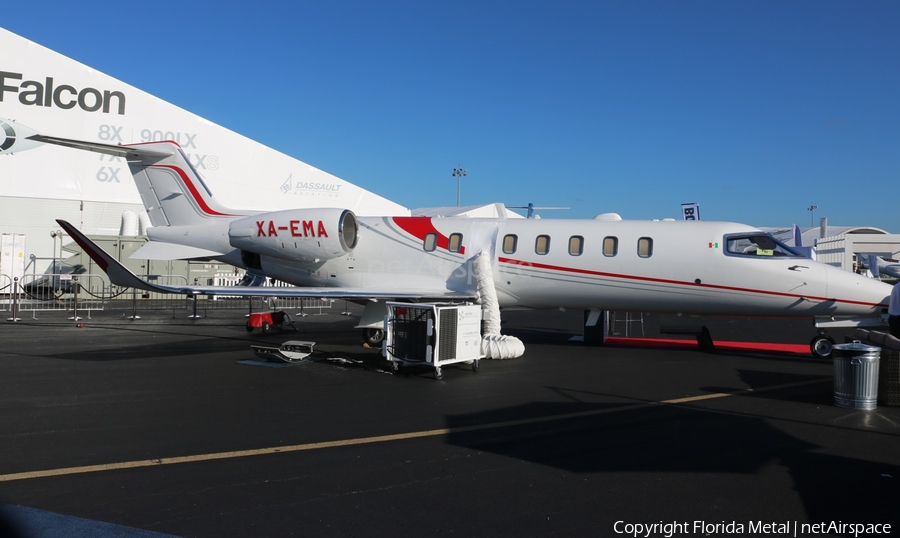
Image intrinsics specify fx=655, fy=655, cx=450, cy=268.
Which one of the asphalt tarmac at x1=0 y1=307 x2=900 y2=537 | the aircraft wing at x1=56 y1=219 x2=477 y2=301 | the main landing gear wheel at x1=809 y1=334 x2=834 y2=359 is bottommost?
the asphalt tarmac at x1=0 y1=307 x2=900 y2=537

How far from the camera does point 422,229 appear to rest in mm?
15086

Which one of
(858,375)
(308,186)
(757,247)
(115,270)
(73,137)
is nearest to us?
(858,375)

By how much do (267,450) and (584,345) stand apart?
1071 cm

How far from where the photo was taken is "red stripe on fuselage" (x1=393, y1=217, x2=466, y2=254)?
14.8m

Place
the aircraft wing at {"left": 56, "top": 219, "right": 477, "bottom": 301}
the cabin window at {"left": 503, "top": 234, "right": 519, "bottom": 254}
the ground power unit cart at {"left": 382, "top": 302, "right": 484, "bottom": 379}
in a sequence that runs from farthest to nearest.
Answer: the cabin window at {"left": 503, "top": 234, "right": 519, "bottom": 254}
the ground power unit cart at {"left": 382, "top": 302, "right": 484, "bottom": 379}
the aircraft wing at {"left": 56, "top": 219, "right": 477, "bottom": 301}

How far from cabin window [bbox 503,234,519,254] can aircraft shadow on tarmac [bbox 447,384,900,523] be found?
633 centimetres

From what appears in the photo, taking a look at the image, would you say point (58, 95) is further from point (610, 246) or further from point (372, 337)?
point (610, 246)

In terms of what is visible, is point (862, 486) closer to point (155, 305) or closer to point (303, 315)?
point (303, 315)

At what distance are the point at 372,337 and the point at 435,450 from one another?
8.56m

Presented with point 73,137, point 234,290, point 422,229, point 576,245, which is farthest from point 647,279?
point 73,137

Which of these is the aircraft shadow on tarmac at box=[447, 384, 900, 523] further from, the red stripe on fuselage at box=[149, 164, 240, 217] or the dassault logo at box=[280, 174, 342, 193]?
the dassault logo at box=[280, 174, 342, 193]

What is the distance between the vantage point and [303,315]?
24109 millimetres

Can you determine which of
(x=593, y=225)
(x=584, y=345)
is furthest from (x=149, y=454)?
(x=584, y=345)

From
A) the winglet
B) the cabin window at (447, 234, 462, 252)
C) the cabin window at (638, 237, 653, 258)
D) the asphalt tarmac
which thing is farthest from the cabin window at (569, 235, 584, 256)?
the winglet
